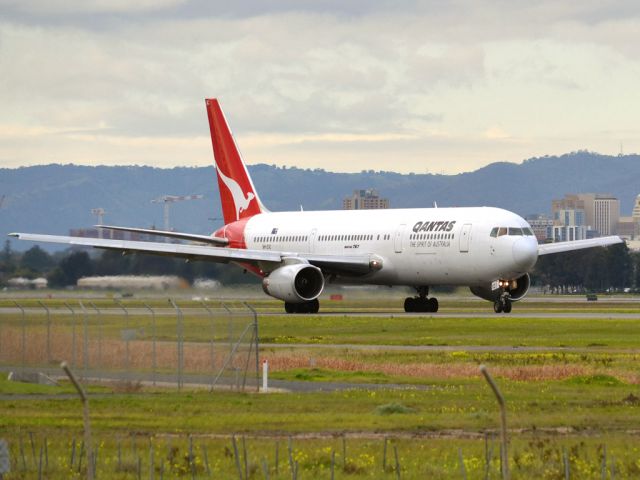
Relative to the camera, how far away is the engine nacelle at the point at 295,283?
7712 centimetres

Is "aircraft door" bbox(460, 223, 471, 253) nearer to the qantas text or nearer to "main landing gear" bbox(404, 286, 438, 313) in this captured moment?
the qantas text

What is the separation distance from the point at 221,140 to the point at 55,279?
14.5 meters

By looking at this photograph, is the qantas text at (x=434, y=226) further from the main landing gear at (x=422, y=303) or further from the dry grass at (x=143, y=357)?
the dry grass at (x=143, y=357)

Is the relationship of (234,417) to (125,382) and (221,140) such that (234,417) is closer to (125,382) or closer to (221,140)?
(125,382)

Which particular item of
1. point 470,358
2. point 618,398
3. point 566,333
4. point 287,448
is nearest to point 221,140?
point 566,333

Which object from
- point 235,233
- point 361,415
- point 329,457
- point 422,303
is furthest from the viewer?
point 235,233

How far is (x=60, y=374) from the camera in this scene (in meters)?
44.0

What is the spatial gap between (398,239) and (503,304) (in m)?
6.48

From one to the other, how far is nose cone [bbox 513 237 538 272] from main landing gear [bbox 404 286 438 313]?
28.5 feet

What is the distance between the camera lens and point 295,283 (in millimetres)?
77500

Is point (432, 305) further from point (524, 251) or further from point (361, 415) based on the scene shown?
point (361, 415)

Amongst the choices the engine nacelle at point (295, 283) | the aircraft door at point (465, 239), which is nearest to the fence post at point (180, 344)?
the aircraft door at point (465, 239)

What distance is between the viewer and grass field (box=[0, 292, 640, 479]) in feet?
84.8

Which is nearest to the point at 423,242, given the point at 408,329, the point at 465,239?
the point at 465,239
